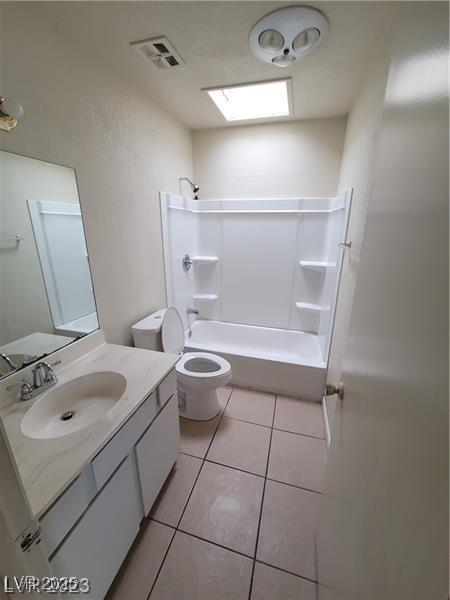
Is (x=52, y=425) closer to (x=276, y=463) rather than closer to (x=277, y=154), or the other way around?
(x=276, y=463)

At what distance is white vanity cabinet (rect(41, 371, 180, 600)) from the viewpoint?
739 millimetres

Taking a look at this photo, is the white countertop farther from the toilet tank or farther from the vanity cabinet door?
the toilet tank

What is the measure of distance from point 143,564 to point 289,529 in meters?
0.74

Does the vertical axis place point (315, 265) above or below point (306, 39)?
below

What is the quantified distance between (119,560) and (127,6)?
2422mm

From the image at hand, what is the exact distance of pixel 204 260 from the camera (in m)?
2.78

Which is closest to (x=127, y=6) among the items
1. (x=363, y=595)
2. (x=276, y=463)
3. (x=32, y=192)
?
(x=32, y=192)

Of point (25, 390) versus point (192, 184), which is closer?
point (25, 390)

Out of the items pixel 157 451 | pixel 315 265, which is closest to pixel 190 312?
pixel 315 265

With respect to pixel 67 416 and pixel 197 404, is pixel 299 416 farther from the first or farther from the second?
pixel 67 416

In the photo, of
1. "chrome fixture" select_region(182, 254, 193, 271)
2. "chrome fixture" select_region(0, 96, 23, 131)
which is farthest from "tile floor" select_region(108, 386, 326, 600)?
"chrome fixture" select_region(0, 96, 23, 131)

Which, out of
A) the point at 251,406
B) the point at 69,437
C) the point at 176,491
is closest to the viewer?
the point at 69,437

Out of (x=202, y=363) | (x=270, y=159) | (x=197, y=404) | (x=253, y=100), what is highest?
(x=253, y=100)

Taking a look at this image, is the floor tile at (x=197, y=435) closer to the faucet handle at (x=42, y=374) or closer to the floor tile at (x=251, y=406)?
the floor tile at (x=251, y=406)
